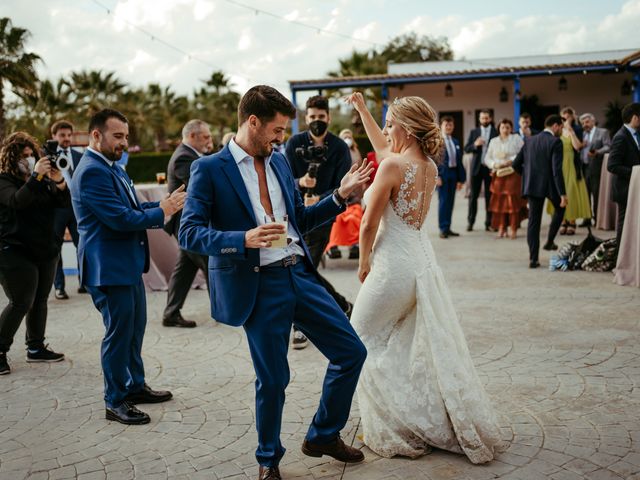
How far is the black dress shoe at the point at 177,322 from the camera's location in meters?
6.51

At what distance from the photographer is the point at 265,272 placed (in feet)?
10.4

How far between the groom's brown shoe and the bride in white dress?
0.49 feet

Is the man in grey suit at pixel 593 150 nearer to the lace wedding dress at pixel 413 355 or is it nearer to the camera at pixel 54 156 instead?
the lace wedding dress at pixel 413 355

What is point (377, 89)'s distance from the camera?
34.1m

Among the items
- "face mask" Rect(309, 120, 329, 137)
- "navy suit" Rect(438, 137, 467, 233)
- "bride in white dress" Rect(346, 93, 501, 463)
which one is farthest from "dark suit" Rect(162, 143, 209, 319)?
"navy suit" Rect(438, 137, 467, 233)

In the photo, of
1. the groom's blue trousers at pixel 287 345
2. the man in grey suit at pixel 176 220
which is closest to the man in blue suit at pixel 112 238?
the groom's blue trousers at pixel 287 345

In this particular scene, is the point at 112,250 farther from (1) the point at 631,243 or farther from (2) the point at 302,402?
(1) the point at 631,243

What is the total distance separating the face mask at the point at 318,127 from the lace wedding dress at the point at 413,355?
2419 mm

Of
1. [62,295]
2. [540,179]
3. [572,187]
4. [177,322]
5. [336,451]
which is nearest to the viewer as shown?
[336,451]

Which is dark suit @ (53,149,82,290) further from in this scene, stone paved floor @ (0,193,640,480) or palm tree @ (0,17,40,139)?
palm tree @ (0,17,40,139)

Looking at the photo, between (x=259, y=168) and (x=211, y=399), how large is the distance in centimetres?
201

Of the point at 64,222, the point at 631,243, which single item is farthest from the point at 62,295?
the point at 631,243

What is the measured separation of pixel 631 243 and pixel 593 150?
5128 mm

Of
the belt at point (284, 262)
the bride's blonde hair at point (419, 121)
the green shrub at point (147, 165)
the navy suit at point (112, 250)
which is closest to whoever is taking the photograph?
the belt at point (284, 262)
